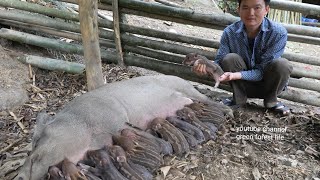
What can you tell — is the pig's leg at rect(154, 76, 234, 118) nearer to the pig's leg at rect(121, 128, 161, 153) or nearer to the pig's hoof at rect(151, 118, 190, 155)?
the pig's hoof at rect(151, 118, 190, 155)

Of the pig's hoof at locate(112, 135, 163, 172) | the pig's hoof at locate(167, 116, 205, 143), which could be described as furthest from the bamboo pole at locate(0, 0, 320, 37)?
the pig's hoof at locate(112, 135, 163, 172)

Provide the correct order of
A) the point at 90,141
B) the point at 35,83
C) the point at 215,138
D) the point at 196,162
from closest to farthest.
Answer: the point at 90,141, the point at 196,162, the point at 215,138, the point at 35,83

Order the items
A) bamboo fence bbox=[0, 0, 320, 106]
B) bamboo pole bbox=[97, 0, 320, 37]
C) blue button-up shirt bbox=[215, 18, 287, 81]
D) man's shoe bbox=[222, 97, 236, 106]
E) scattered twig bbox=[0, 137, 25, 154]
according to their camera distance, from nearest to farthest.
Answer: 1. scattered twig bbox=[0, 137, 25, 154]
2. blue button-up shirt bbox=[215, 18, 287, 81]
3. man's shoe bbox=[222, 97, 236, 106]
4. bamboo pole bbox=[97, 0, 320, 37]
5. bamboo fence bbox=[0, 0, 320, 106]

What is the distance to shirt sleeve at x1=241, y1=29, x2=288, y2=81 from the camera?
338cm

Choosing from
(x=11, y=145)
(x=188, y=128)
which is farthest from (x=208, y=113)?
(x=11, y=145)

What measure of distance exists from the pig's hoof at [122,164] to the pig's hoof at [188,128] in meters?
0.68

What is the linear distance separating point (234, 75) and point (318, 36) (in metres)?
1.19

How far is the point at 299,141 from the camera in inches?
124

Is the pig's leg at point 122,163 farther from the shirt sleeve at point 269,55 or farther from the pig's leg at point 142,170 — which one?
the shirt sleeve at point 269,55

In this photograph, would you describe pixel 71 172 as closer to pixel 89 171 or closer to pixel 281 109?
pixel 89 171

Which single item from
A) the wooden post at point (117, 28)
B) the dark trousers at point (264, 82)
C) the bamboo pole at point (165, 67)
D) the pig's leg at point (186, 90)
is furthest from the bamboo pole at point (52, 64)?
the dark trousers at point (264, 82)

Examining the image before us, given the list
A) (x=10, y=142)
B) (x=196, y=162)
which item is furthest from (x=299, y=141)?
(x=10, y=142)

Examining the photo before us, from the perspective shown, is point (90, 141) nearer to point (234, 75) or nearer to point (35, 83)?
A: point (234, 75)

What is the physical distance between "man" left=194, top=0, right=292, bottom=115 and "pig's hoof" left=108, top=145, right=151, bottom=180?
1158 mm
